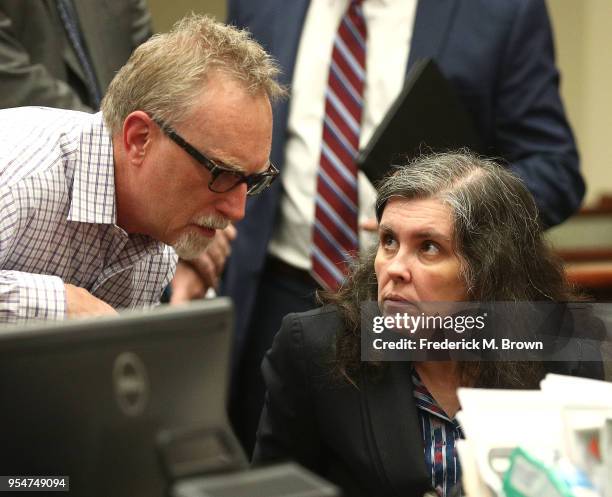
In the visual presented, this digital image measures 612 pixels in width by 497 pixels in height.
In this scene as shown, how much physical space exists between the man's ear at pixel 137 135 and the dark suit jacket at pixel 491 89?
0.67 meters

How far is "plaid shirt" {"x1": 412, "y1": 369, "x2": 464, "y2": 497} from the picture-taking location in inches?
71.2

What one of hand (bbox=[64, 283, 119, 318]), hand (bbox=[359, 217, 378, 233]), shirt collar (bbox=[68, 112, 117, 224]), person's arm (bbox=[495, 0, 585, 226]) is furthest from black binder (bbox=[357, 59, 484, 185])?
hand (bbox=[64, 283, 119, 318])

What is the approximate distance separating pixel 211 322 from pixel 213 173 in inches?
32.0

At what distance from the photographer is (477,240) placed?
1969 millimetres

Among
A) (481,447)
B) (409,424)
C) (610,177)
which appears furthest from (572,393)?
(610,177)

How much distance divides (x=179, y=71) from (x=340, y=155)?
0.70 meters

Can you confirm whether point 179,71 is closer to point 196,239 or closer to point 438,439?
point 196,239

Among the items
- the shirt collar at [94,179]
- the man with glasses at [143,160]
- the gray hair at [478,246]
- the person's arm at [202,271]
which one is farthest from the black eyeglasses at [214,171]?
the person's arm at [202,271]

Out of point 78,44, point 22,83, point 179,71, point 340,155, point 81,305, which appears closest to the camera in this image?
point 81,305

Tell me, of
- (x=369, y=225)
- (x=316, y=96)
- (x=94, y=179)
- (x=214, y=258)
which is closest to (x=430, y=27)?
(x=316, y=96)

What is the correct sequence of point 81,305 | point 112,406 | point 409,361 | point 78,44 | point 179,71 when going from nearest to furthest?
point 112,406
point 81,305
point 409,361
point 179,71
point 78,44

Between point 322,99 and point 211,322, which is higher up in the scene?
point 322,99

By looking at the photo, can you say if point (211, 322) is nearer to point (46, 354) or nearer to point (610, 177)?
point (46, 354)

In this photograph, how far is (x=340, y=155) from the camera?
2.66 metres
